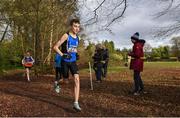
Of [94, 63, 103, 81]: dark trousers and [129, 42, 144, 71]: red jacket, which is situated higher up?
[129, 42, 144, 71]: red jacket

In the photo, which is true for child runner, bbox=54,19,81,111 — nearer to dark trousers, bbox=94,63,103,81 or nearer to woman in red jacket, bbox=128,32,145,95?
woman in red jacket, bbox=128,32,145,95

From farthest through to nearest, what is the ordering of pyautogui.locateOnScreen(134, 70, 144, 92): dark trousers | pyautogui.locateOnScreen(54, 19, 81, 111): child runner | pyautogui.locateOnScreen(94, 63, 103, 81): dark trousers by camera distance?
1. pyautogui.locateOnScreen(94, 63, 103, 81): dark trousers
2. pyautogui.locateOnScreen(134, 70, 144, 92): dark trousers
3. pyautogui.locateOnScreen(54, 19, 81, 111): child runner

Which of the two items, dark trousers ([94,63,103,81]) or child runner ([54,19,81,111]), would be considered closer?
child runner ([54,19,81,111])

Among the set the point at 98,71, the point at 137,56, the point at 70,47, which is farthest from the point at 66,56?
the point at 98,71

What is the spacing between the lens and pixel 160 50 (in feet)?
339

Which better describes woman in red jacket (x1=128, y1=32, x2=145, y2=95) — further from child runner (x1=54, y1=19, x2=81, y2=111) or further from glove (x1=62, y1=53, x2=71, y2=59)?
glove (x1=62, y1=53, x2=71, y2=59)

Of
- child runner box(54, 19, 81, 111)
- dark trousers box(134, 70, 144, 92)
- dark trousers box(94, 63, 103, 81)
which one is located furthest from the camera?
dark trousers box(94, 63, 103, 81)

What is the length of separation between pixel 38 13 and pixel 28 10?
32.3 inches

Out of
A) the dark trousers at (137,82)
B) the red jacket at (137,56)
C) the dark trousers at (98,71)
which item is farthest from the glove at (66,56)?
the dark trousers at (98,71)

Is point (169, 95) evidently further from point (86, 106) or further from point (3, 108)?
point (3, 108)

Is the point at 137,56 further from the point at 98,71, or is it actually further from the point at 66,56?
the point at 98,71

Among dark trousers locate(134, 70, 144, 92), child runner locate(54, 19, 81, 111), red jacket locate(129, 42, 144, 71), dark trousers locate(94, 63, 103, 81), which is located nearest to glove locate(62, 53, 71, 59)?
child runner locate(54, 19, 81, 111)

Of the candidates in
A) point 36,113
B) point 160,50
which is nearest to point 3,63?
point 36,113

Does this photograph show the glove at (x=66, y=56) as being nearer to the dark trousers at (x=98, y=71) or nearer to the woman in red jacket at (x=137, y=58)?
the woman in red jacket at (x=137, y=58)
